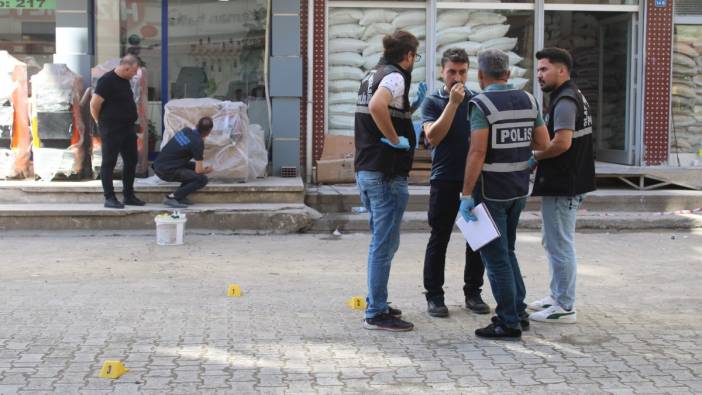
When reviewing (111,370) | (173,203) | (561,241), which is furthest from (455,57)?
(173,203)

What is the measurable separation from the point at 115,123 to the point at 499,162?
6045 millimetres

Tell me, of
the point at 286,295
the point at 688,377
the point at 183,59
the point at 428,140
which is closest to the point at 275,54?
the point at 183,59

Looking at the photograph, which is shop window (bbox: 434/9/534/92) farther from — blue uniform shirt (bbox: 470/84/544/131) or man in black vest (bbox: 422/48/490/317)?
blue uniform shirt (bbox: 470/84/544/131)

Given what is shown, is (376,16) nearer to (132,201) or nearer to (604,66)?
(604,66)

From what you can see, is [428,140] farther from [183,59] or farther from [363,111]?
[183,59]

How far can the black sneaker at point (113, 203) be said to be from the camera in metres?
10.6

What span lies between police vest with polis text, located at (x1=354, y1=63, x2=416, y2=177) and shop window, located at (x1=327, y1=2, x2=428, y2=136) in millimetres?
6757

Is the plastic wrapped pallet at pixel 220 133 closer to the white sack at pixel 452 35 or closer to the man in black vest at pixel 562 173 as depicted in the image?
the white sack at pixel 452 35

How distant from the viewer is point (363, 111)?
20.2 feet

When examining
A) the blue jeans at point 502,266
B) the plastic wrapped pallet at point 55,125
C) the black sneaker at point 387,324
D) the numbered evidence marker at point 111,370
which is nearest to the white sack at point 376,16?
the plastic wrapped pallet at point 55,125

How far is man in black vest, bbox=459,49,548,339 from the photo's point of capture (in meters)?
5.86

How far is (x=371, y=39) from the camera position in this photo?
42.5ft

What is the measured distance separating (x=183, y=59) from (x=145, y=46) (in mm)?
578

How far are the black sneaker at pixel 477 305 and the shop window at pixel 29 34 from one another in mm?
8694
